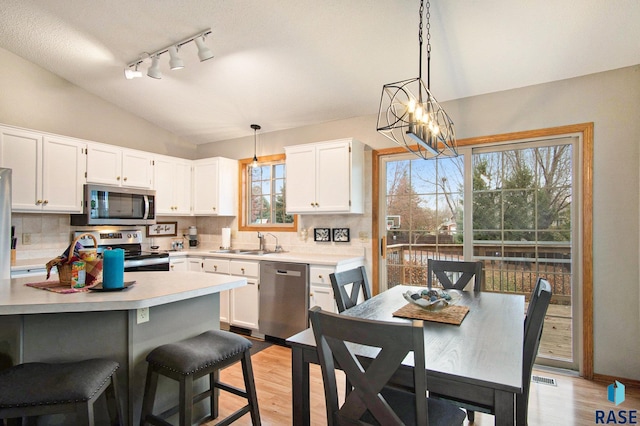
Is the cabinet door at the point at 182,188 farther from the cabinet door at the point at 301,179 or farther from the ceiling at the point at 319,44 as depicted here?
the cabinet door at the point at 301,179

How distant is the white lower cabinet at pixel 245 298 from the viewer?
3896mm

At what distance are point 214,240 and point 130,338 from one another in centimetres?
336

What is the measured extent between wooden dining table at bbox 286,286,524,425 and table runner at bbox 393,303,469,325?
0.03 metres

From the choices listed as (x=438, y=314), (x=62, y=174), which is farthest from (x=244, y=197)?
(x=438, y=314)

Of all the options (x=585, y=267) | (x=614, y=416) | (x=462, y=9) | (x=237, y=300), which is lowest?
(x=614, y=416)

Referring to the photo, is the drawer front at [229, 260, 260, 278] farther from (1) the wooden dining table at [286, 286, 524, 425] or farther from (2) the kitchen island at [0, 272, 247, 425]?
(1) the wooden dining table at [286, 286, 524, 425]

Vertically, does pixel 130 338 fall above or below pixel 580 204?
below

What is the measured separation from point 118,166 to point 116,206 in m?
0.46

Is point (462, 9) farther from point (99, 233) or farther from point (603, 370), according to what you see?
point (99, 233)

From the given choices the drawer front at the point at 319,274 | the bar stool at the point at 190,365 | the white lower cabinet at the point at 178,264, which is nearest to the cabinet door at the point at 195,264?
the white lower cabinet at the point at 178,264

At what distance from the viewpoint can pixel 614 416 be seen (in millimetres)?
2328

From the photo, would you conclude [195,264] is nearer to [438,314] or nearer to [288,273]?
[288,273]

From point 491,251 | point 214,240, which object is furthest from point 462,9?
point 214,240

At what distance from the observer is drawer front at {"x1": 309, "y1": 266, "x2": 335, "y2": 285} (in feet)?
11.4
